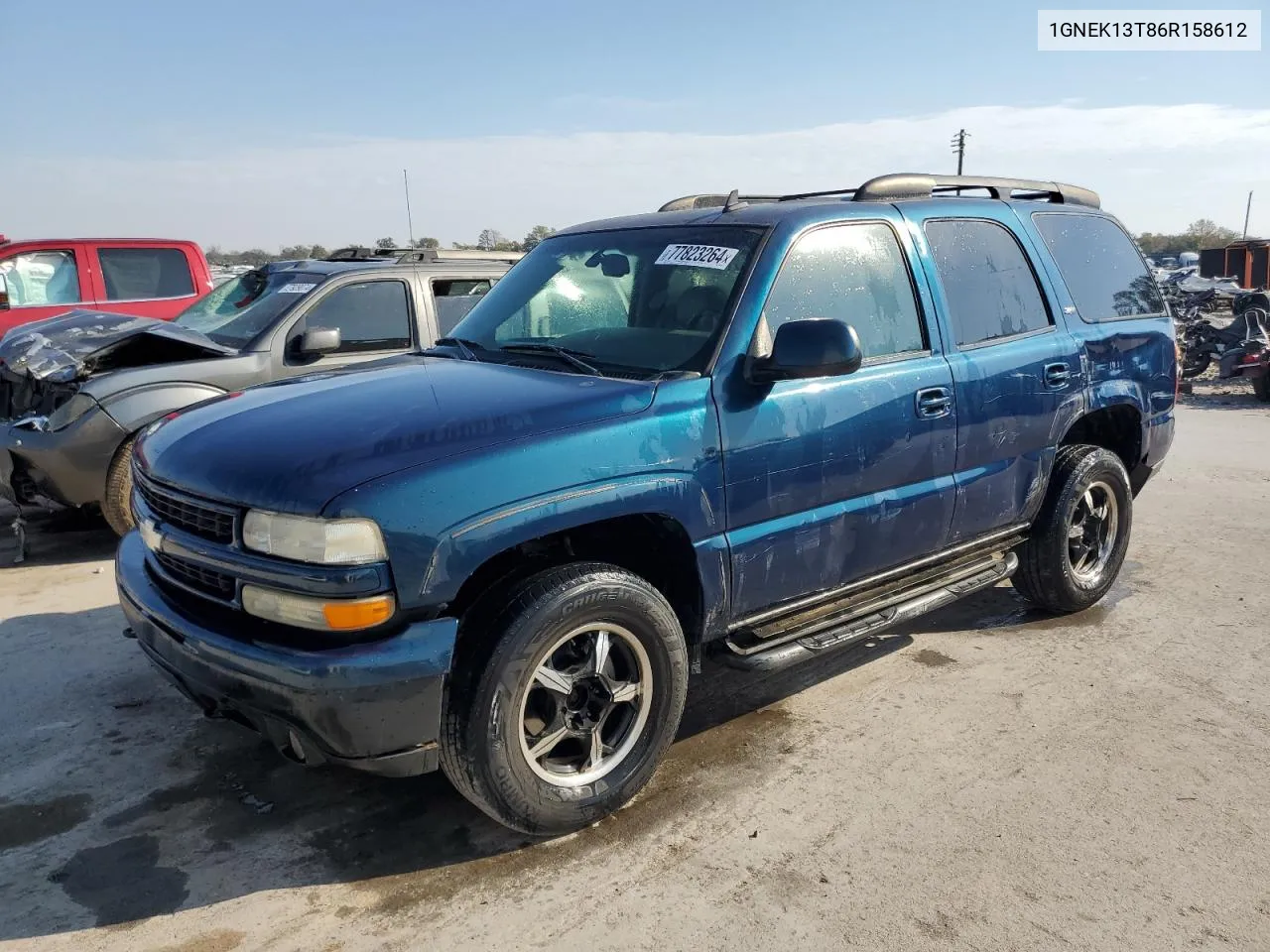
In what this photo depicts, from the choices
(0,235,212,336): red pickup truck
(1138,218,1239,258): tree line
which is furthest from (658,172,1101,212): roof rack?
(1138,218,1239,258): tree line

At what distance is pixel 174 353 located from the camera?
5.89m

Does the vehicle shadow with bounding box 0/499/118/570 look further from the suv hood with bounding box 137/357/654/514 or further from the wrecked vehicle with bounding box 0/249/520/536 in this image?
the suv hood with bounding box 137/357/654/514

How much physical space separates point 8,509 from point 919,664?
6496 mm

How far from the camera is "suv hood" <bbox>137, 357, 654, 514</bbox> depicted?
258cm

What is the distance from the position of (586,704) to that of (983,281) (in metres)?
2.59

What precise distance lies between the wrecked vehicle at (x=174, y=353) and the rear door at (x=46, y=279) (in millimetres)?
3670

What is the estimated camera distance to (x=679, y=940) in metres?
2.48

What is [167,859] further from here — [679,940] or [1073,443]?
[1073,443]

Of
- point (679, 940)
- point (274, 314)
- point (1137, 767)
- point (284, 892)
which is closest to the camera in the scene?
point (679, 940)

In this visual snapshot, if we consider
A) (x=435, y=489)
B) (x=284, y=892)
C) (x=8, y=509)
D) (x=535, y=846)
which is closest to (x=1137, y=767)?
(x=535, y=846)

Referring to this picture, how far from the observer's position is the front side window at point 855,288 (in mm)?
3471

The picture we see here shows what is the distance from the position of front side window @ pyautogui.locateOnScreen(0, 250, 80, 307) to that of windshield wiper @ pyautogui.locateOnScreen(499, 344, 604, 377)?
312 inches

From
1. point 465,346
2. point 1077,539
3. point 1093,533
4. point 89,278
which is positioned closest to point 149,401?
point 465,346

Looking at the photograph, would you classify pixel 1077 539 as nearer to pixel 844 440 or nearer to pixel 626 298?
pixel 844 440
